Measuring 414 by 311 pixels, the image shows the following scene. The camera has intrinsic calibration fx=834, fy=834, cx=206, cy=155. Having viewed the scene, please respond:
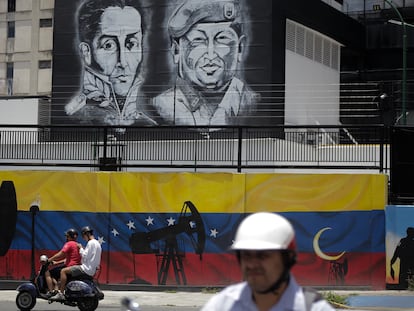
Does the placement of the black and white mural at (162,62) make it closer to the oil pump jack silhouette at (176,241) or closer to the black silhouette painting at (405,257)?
the oil pump jack silhouette at (176,241)

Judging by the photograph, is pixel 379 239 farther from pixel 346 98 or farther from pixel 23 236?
pixel 346 98

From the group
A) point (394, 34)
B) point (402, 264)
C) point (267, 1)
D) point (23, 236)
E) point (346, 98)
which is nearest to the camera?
point (402, 264)

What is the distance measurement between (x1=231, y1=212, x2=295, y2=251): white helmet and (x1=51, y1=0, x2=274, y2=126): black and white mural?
116ft

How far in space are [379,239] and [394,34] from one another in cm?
3374

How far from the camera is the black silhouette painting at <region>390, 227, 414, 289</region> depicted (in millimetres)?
20578

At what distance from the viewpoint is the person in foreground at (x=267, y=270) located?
3486 millimetres

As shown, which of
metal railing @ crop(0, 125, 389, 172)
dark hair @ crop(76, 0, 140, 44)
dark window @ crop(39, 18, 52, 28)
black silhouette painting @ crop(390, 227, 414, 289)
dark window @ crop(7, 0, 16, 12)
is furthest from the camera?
dark window @ crop(7, 0, 16, 12)

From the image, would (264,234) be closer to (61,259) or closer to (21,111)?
(61,259)

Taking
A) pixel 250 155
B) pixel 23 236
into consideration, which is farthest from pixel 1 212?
pixel 250 155

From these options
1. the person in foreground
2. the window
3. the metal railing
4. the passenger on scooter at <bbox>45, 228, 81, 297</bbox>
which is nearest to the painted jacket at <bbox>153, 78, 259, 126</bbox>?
the metal railing

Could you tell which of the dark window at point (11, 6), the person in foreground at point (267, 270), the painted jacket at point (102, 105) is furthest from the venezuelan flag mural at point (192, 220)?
the dark window at point (11, 6)

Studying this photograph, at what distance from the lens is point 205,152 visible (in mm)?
22781

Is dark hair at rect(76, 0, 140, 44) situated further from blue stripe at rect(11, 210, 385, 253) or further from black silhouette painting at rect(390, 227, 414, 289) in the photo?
black silhouette painting at rect(390, 227, 414, 289)

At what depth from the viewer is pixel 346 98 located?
44500 mm
